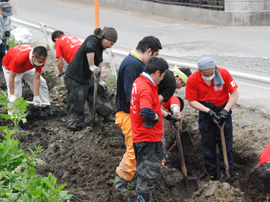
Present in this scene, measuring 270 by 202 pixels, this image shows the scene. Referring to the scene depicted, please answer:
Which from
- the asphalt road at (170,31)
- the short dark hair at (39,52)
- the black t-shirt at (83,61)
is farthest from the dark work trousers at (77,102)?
the asphalt road at (170,31)

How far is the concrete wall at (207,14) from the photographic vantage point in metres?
14.2

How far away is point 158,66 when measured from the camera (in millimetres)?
3605

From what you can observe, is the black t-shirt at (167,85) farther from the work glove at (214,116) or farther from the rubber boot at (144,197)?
the rubber boot at (144,197)

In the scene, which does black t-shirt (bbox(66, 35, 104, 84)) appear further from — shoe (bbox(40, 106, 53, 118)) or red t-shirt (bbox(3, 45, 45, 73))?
shoe (bbox(40, 106, 53, 118))

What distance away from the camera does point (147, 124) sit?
144 inches

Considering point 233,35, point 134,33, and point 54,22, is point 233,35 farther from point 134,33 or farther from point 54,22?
point 54,22

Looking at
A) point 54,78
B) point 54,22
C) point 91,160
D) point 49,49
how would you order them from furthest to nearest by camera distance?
point 54,22
point 49,49
point 54,78
point 91,160

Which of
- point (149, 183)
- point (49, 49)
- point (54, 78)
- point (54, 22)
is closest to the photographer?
point (149, 183)

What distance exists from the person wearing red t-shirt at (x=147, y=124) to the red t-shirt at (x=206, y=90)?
40.2 inches

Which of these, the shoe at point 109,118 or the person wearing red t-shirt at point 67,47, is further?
the person wearing red t-shirt at point 67,47

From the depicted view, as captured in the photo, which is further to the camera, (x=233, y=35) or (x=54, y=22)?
(x=54, y=22)

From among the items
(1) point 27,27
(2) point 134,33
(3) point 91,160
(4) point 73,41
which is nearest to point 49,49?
(1) point 27,27

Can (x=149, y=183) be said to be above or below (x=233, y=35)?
below

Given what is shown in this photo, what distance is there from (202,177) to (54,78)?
4.49m
